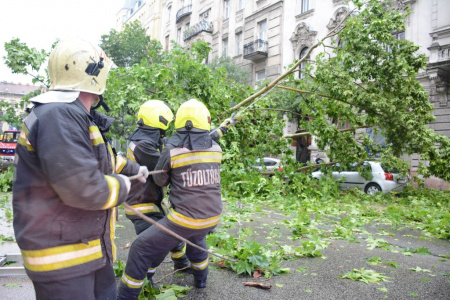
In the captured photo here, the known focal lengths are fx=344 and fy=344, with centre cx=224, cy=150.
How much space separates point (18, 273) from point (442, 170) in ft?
31.8

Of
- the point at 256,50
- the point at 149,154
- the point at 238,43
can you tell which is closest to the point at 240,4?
the point at 238,43

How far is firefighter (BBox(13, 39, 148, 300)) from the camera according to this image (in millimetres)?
1465

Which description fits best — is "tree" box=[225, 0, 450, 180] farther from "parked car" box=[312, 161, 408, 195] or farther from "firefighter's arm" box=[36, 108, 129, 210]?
"firefighter's arm" box=[36, 108, 129, 210]

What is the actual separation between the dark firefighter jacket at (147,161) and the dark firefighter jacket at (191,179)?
1.12 ft

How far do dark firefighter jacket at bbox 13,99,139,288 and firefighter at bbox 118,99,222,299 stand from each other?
41.5 inches

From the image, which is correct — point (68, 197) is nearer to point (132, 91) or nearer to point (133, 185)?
point (133, 185)

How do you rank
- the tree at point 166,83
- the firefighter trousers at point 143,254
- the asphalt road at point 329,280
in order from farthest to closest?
1. the tree at point 166,83
2. the asphalt road at point 329,280
3. the firefighter trousers at point 143,254

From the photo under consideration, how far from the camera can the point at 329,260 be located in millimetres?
4062

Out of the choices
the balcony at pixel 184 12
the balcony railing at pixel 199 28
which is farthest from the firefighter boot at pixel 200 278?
the balcony at pixel 184 12

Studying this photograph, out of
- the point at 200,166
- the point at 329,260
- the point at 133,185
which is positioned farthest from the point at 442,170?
the point at 133,185

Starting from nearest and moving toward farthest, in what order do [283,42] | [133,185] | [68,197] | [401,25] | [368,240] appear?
[68,197] < [133,185] < [368,240] < [401,25] < [283,42]

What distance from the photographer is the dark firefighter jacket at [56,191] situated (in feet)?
4.78

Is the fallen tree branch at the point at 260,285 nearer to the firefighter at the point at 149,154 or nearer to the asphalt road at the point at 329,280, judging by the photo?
the asphalt road at the point at 329,280

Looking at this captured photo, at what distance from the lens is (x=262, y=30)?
77.6ft
